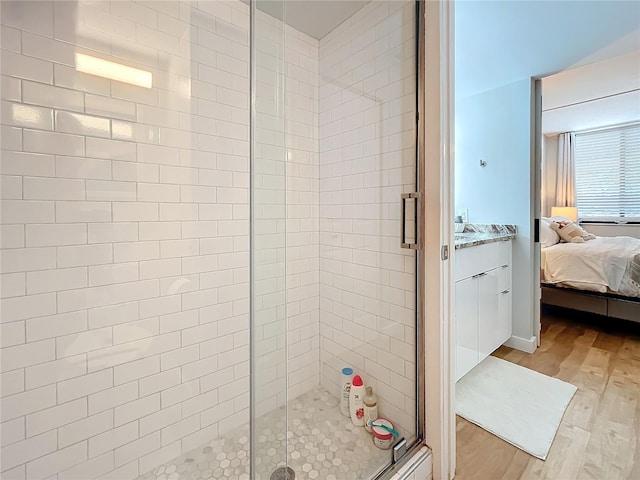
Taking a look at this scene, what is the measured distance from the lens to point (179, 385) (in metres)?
1.41

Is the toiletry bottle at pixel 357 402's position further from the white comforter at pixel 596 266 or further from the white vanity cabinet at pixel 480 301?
the white comforter at pixel 596 266

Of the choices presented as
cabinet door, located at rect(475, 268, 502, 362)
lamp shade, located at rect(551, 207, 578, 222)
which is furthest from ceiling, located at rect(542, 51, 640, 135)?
cabinet door, located at rect(475, 268, 502, 362)

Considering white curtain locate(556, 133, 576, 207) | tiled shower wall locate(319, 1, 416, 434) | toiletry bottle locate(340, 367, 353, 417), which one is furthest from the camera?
white curtain locate(556, 133, 576, 207)

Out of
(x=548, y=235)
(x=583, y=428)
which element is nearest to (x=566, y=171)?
(x=548, y=235)

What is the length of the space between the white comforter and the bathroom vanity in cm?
84

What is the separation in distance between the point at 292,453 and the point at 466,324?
1202 millimetres

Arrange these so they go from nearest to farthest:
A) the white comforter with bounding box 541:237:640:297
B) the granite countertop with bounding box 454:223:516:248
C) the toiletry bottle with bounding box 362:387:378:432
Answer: the toiletry bottle with bounding box 362:387:378:432 → the granite countertop with bounding box 454:223:516:248 → the white comforter with bounding box 541:237:640:297

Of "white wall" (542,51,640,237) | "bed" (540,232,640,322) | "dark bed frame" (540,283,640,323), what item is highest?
"white wall" (542,51,640,237)

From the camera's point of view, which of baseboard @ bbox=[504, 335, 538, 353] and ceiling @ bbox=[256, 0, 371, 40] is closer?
ceiling @ bbox=[256, 0, 371, 40]

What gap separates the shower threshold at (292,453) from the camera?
3.70ft

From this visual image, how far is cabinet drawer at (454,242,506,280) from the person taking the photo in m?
1.80

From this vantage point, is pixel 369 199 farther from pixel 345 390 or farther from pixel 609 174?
pixel 609 174

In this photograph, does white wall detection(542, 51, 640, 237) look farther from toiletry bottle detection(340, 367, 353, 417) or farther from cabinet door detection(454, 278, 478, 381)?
toiletry bottle detection(340, 367, 353, 417)

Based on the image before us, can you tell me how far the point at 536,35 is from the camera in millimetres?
1929
